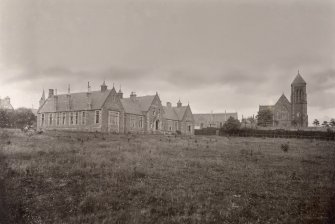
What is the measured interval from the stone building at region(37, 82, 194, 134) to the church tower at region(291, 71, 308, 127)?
5287cm

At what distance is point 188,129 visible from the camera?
80.6 m

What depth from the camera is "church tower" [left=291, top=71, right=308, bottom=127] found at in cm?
9550

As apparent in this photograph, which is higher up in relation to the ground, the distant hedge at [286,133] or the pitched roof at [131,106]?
the pitched roof at [131,106]

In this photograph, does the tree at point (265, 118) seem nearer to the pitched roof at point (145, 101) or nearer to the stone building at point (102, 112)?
the stone building at point (102, 112)

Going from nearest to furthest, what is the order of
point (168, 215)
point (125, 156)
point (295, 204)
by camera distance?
point (168, 215) → point (295, 204) → point (125, 156)

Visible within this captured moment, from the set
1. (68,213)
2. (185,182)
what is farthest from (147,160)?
(68,213)

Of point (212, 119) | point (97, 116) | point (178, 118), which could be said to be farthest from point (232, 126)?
point (212, 119)

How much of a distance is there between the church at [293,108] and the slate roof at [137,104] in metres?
50.3

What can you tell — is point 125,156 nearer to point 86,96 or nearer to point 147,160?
point 147,160

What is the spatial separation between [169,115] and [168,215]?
65.7 metres

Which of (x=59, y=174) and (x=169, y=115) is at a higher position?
(x=169, y=115)

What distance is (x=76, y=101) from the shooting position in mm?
51312

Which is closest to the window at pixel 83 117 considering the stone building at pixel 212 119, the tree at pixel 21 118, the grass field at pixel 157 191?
the tree at pixel 21 118

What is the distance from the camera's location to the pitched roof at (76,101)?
48322 millimetres
